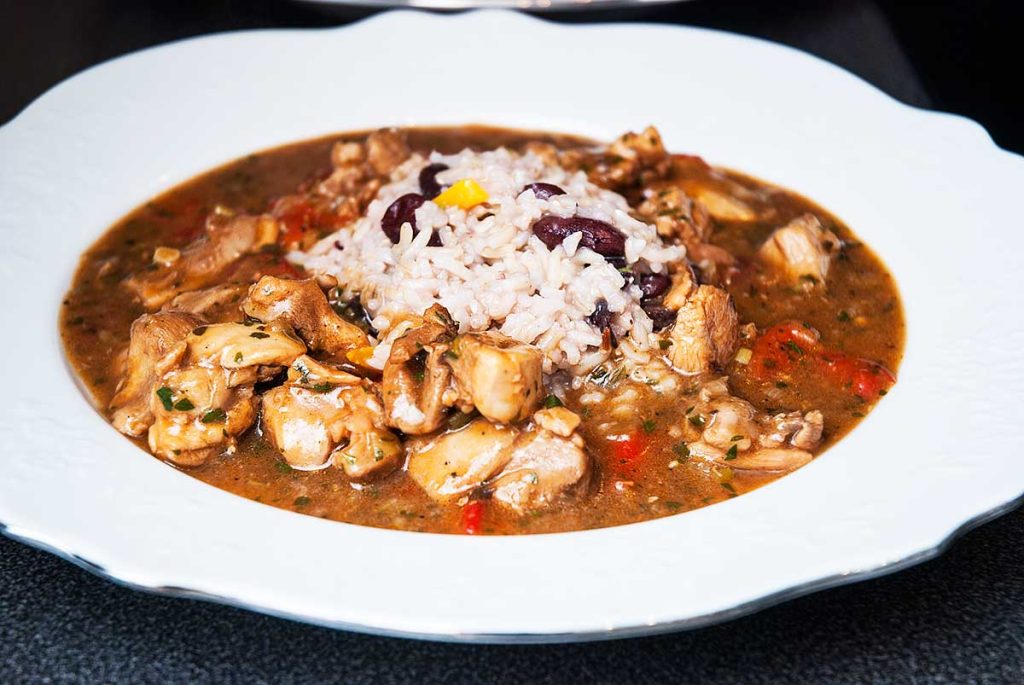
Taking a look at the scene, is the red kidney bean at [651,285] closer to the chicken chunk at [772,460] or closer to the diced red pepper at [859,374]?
the diced red pepper at [859,374]

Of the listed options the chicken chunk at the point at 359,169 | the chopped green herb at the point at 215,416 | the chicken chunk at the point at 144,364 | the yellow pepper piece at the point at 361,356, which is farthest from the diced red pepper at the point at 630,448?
the chicken chunk at the point at 359,169

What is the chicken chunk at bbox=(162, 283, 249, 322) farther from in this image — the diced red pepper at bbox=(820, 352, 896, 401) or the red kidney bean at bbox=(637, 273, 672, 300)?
the diced red pepper at bbox=(820, 352, 896, 401)

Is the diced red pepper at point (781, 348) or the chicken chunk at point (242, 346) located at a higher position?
the diced red pepper at point (781, 348)

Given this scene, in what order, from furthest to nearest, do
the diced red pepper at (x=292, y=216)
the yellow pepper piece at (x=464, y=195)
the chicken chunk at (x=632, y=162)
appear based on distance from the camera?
the chicken chunk at (x=632, y=162)
the diced red pepper at (x=292, y=216)
the yellow pepper piece at (x=464, y=195)

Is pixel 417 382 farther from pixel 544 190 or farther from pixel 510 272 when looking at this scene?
pixel 544 190

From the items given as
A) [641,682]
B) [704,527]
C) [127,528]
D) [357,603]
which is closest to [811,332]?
[704,527]

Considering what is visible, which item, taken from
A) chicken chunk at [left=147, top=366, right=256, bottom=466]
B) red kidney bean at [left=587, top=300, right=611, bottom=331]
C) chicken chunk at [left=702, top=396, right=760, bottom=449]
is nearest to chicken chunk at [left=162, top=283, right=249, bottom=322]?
chicken chunk at [left=147, top=366, right=256, bottom=466]
